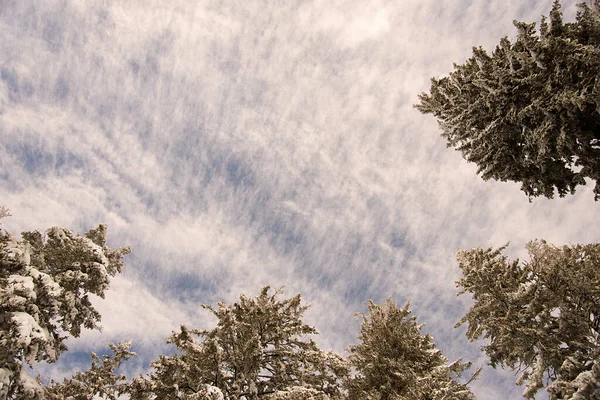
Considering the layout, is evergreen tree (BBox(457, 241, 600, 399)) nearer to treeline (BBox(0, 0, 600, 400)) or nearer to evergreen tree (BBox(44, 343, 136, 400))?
treeline (BBox(0, 0, 600, 400))

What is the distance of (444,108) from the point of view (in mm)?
14133

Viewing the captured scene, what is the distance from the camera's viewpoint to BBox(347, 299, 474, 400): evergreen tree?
45.6 feet

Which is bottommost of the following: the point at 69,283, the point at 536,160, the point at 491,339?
the point at 491,339

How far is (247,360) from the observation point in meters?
13.0

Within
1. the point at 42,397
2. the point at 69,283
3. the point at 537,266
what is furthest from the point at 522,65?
the point at 42,397

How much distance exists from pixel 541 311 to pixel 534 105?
822cm

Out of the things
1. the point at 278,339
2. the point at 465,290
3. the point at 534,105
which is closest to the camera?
the point at 534,105

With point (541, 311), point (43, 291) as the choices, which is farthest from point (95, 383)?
point (541, 311)

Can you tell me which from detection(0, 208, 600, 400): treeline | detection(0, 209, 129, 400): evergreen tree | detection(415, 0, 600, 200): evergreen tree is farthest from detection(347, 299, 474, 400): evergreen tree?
detection(0, 209, 129, 400): evergreen tree

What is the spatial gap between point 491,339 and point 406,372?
15.2ft

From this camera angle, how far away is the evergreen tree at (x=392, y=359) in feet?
45.6

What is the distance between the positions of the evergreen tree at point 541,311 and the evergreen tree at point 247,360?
6852 mm

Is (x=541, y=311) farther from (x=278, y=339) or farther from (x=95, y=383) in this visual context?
(x=95, y=383)

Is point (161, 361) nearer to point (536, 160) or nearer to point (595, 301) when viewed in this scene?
point (536, 160)
